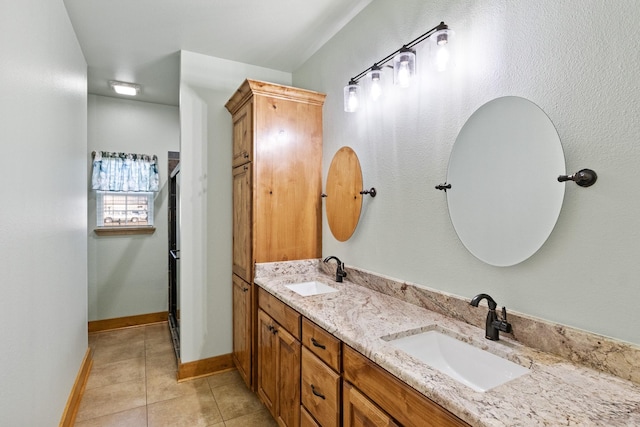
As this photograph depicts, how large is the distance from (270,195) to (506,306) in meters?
1.66

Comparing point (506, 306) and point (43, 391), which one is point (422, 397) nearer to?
point (506, 306)

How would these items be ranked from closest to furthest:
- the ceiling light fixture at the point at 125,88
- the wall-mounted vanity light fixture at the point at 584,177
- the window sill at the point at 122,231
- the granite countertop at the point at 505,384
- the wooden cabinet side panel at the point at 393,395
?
the granite countertop at the point at 505,384 < the wooden cabinet side panel at the point at 393,395 < the wall-mounted vanity light fixture at the point at 584,177 < the ceiling light fixture at the point at 125,88 < the window sill at the point at 122,231

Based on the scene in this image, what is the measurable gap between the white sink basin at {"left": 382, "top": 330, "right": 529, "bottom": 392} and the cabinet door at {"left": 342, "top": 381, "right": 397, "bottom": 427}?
23 cm

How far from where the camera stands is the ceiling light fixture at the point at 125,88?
348cm

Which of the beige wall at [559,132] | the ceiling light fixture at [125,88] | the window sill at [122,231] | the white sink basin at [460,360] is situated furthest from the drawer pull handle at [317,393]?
the ceiling light fixture at [125,88]

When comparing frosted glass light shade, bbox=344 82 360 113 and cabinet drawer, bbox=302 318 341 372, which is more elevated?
frosted glass light shade, bbox=344 82 360 113

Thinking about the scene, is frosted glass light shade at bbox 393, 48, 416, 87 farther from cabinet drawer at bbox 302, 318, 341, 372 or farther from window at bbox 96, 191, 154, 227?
window at bbox 96, 191, 154, 227

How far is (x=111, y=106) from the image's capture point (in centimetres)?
385

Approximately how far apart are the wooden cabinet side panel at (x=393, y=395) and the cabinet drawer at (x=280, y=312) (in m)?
0.46

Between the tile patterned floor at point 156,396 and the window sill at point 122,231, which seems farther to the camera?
the window sill at point 122,231

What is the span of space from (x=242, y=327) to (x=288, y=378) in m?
0.94

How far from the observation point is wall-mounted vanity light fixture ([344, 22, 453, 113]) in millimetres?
1480

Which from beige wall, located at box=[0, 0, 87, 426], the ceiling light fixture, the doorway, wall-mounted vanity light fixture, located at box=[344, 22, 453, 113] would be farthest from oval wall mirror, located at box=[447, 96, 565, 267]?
the ceiling light fixture

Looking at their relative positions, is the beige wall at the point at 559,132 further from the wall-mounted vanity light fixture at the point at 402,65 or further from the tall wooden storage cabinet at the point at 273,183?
the tall wooden storage cabinet at the point at 273,183
